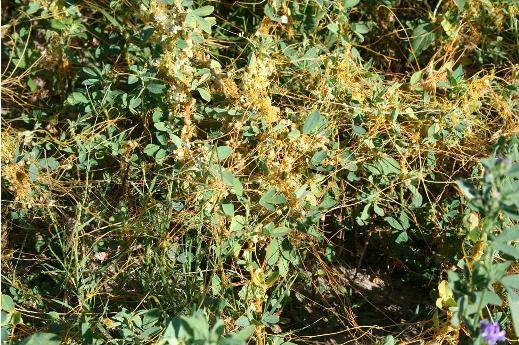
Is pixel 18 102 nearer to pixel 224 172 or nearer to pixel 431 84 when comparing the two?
pixel 224 172

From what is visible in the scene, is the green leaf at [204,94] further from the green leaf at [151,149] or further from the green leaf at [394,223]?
the green leaf at [394,223]

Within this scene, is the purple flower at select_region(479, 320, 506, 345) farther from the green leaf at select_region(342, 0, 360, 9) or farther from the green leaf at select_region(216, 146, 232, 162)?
the green leaf at select_region(342, 0, 360, 9)

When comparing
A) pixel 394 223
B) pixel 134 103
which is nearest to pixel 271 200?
pixel 394 223

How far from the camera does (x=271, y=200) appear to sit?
216 cm

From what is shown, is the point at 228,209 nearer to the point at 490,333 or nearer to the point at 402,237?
the point at 402,237

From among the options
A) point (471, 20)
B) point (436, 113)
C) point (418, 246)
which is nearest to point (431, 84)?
point (436, 113)

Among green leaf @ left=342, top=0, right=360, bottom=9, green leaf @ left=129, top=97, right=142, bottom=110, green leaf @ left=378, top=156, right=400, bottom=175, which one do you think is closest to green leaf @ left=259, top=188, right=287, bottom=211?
green leaf @ left=378, top=156, right=400, bottom=175

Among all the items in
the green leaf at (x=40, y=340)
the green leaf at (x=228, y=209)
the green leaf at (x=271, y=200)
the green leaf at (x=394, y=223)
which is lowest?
the green leaf at (x=394, y=223)

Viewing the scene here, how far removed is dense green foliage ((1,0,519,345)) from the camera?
2125 millimetres

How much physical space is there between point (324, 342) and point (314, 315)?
0.10m

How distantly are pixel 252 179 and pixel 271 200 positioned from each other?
0.58ft

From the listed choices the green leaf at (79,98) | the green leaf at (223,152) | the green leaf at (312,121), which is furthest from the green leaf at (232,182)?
the green leaf at (79,98)

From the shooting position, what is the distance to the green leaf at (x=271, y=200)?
7.04ft

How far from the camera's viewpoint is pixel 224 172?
2.08 meters
